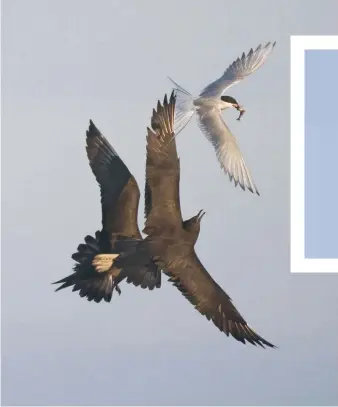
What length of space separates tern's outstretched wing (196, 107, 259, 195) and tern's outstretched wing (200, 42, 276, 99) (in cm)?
6

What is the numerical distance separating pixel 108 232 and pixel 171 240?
0.20 meters

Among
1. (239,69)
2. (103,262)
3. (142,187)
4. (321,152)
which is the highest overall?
(239,69)

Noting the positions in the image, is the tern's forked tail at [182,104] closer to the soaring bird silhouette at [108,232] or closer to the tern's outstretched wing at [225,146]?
the tern's outstretched wing at [225,146]

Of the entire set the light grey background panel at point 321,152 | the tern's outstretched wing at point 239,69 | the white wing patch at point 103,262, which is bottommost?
the white wing patch at point 103,262

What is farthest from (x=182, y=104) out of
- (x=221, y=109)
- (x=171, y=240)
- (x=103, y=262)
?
(x=103, y=262)

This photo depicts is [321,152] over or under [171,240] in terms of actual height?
over

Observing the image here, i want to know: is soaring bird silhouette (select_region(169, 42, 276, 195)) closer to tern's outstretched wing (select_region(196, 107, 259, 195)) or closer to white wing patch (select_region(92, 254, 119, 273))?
tern's outstretched wing (select_region(196, 107, 259, 195))

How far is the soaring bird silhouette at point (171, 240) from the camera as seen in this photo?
2730 mm

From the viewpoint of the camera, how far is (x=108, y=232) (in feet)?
9.00

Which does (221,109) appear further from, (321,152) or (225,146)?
(321,152)

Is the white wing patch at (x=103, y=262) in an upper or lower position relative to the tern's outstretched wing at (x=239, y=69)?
lower

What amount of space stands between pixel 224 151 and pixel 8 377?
1.01m

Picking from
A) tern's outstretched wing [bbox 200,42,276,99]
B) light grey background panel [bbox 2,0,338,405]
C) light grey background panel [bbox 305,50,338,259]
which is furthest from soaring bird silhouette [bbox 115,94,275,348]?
light grey background panel [bbox 305,50,338,259]

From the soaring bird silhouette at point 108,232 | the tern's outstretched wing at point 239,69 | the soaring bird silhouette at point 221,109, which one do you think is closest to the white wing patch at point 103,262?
the soaring bird silhouette at point 108,232
